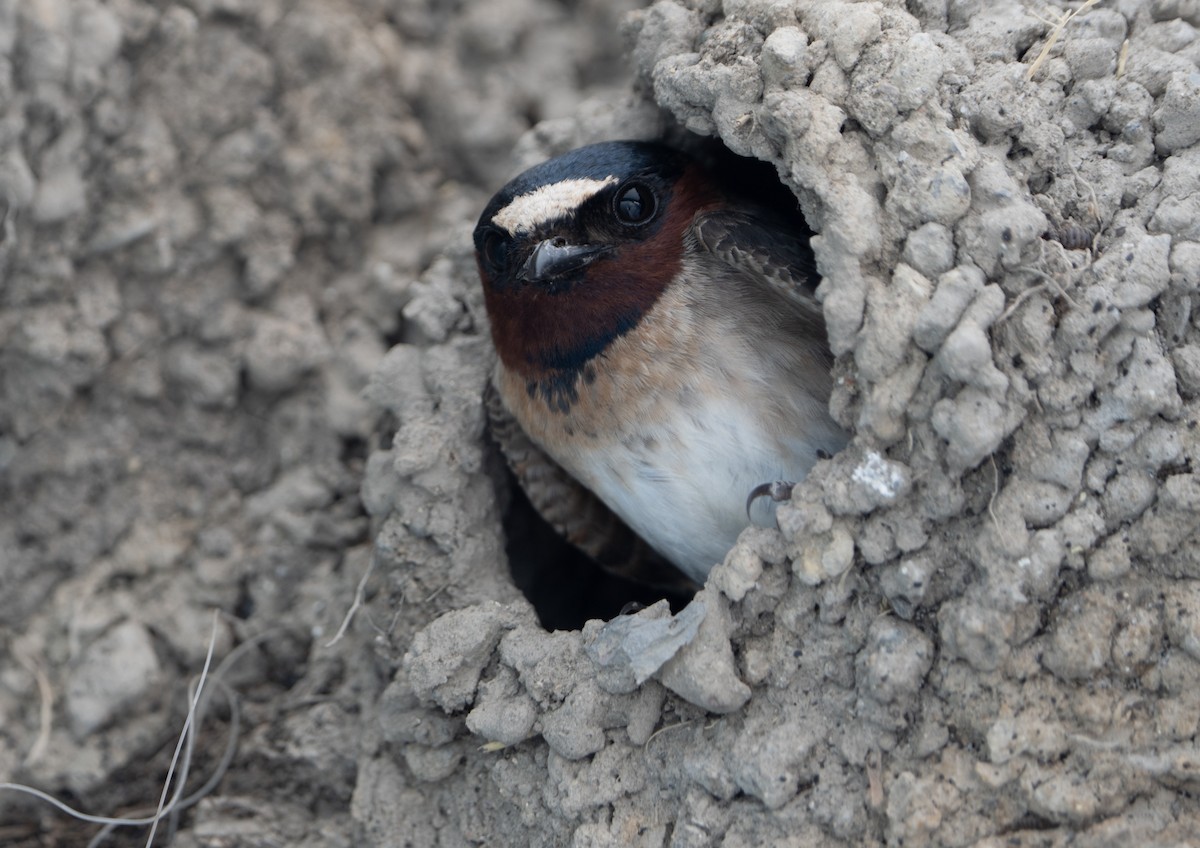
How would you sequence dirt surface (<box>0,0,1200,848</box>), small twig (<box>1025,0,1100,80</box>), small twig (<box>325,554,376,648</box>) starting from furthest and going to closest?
small twig (<box>325,554,376,648</box>), small twig (<box>1025,0,1100,80</box>), dirt surface (<box>0,0,1200,848</box>)

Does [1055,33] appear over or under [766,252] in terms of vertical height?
over

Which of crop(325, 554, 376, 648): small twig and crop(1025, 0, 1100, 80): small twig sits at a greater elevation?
crop(1025, 0, 1100, 80): small twig

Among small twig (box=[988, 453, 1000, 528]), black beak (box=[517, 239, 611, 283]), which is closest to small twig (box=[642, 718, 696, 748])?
small twig (box=[988, 453, 1000, 528])

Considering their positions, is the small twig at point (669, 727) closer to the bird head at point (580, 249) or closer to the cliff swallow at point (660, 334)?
the cliff swallow at point (660, 334)

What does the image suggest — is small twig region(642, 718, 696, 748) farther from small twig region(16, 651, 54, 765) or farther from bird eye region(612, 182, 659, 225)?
small twig region(16, 651, 54, 765)

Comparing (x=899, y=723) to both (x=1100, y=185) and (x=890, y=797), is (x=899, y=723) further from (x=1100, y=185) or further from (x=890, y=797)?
(x=1100, y=185)

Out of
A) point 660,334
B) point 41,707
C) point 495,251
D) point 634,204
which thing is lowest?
point 41,707

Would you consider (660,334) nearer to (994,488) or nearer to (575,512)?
(575,512)

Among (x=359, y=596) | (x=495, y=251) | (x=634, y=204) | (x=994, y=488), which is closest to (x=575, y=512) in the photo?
(x=359, y=596)
